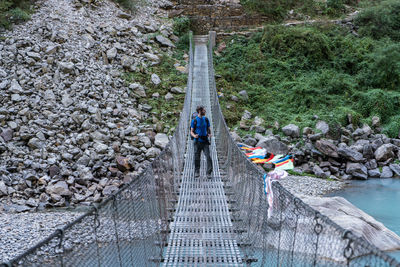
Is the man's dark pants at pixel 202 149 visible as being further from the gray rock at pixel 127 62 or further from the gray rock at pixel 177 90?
the gray rock at pixel 127 62

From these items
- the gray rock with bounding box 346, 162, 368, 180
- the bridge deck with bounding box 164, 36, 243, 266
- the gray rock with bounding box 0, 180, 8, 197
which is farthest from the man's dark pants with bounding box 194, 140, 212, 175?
the gray rock with bounding box 346, 162, 368, 180

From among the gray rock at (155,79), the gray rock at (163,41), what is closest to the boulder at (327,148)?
the gray rock at (155,79)

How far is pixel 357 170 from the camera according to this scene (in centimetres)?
924

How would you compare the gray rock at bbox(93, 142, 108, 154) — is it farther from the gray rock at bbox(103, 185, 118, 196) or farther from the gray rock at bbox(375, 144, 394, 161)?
the gray rock at bbox(375, 144, 394, 161)

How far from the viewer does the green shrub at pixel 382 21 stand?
15102 millimetres

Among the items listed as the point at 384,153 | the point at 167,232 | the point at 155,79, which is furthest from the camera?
the point at 155,79

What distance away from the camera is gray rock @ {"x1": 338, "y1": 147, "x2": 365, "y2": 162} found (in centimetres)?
951

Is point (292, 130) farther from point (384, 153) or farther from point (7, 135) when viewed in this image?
point (7, 135)

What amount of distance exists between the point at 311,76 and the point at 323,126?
132 inches

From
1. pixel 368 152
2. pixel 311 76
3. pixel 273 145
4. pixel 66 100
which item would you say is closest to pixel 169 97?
pixel 66 100

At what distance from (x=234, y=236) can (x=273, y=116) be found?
7533 mm

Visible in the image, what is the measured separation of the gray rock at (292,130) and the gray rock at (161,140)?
11.3 feet

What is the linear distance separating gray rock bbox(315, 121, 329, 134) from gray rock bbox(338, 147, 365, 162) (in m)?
0.80

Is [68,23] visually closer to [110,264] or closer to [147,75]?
[147,75]
